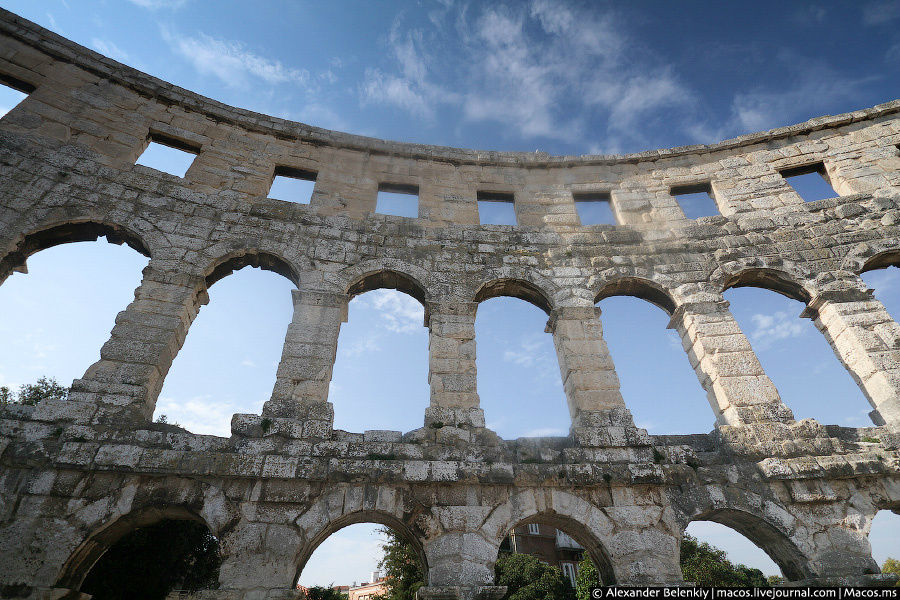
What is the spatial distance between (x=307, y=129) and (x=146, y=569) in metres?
10.6

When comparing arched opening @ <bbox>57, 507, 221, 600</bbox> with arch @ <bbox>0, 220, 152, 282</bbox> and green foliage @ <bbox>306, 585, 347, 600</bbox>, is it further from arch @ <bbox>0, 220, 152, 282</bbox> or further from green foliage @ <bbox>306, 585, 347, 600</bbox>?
green foliage @ <bbox>306, 585, 347, 600</bbox>


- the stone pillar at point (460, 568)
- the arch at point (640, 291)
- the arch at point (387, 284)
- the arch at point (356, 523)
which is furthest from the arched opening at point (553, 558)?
the arch at point (387, 284)

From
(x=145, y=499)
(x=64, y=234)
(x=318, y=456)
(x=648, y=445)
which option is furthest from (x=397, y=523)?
(x=64, y=234)

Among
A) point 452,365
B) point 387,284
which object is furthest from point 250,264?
point 452,365

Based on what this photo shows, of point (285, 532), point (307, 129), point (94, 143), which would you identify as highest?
point (307, 129)

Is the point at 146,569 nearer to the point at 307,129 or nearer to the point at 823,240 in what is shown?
the point at 307,129

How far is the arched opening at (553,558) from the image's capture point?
536 cm

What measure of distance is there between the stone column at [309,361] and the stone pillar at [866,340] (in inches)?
291

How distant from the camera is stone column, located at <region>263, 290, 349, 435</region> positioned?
5723mm

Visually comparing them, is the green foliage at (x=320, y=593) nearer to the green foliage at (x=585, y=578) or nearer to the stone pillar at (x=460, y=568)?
the green foliage at (x=585, y=578)

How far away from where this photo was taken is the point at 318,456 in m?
5.31

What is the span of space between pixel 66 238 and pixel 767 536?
35.1 ft

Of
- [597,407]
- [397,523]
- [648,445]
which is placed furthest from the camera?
[597,407]

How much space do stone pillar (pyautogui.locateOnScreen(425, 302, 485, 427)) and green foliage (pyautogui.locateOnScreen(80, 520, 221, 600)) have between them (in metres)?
7.32
